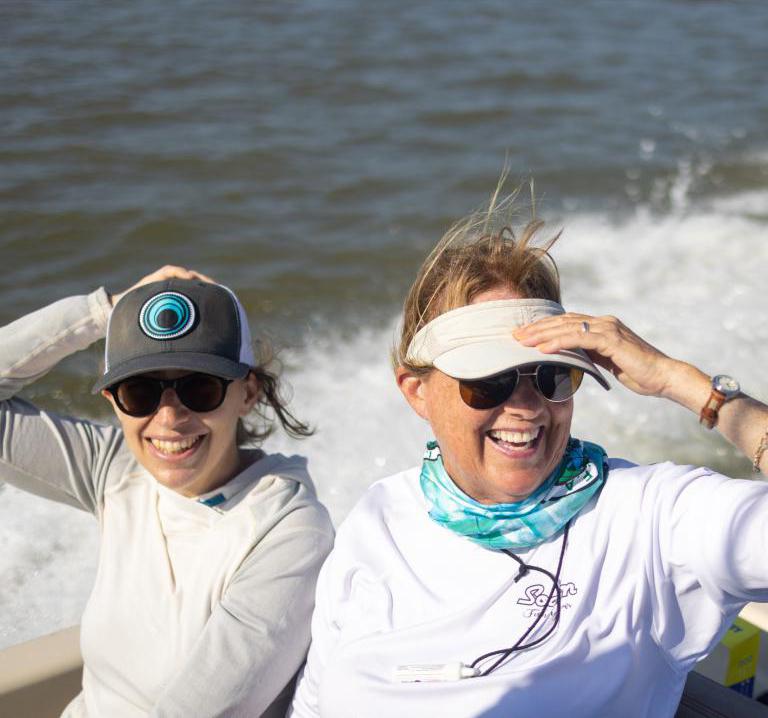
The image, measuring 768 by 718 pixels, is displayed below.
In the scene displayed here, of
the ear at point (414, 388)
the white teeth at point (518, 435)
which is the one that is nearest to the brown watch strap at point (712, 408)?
the white teeth at point (518, 435)

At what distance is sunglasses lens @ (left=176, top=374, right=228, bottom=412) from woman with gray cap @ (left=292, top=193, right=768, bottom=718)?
44 cm

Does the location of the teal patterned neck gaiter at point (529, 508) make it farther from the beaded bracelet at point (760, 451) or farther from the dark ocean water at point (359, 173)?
the dark ocean water at point (359, 173)

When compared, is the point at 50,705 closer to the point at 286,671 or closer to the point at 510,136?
the point at 286,671

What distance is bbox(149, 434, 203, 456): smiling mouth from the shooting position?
8.16ft

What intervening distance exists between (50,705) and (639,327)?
4663 mm

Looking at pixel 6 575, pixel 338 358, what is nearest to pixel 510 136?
pixel 338 358

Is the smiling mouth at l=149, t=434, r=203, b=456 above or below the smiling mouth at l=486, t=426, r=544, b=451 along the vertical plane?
below

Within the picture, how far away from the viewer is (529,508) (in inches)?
86.6

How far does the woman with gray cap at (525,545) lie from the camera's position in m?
2.07

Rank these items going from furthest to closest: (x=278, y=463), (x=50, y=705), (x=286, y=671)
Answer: (x=50, y=705)
(x=278, y=463)
(x=286, y=671)

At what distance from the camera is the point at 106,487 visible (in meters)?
2.73

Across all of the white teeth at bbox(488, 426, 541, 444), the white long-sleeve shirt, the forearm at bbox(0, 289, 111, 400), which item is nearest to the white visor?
the white teeth at bbox(488, 426, 541, 444)

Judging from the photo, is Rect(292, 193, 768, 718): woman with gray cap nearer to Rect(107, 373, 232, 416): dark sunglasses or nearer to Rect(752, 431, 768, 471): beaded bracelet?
Rect(752, 431, 768, 471): beaded bracelet

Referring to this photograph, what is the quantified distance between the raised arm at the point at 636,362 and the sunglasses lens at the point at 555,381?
0.04 meters
